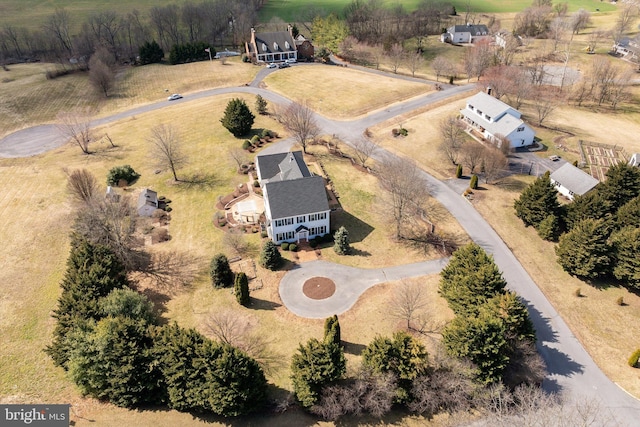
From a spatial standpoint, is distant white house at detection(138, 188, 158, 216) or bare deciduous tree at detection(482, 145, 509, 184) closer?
distant white house at detection(138, 188, 158, 216)

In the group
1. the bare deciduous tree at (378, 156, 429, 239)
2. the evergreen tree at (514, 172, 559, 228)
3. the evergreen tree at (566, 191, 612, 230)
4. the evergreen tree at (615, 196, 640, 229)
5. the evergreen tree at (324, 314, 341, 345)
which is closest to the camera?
the evergreen tree at (324, 314, 341, 345)

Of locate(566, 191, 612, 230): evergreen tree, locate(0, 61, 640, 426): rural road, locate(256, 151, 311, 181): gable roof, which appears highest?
locate(256, 151, 311, 181): gable roof

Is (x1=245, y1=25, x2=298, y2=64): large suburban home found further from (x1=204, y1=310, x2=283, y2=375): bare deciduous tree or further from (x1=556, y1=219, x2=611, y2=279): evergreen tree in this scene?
(x1=556, y1=219, x2=611, y2=279): evergreen tree

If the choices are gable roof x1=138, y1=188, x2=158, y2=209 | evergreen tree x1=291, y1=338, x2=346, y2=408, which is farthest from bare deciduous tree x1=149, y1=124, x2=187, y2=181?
evergreen tree x1=291, y1=338, x2=346, y2=408

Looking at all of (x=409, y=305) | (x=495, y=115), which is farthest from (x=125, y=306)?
(x=495, y=115)

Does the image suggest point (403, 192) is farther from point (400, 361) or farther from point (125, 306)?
point (125, 306)

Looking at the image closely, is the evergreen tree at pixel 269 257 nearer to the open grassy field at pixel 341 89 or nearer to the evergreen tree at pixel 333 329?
the evergreen tree at pixel 333 329

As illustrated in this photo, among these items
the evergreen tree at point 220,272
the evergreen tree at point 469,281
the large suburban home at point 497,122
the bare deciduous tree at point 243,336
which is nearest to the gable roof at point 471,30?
the large suburban home at point 497,122
